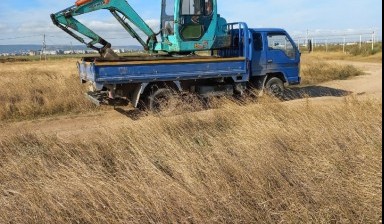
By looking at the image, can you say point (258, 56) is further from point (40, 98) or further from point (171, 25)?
point (40, 98)

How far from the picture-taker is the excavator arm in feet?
38.2

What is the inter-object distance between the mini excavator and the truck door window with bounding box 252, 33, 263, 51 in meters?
0.77

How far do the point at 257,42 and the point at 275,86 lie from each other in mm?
1539

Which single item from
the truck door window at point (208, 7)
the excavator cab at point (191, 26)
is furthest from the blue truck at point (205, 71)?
the truck door window at point (208, 7)

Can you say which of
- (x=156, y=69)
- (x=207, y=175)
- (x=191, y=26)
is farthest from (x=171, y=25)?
(x=207, y=175)

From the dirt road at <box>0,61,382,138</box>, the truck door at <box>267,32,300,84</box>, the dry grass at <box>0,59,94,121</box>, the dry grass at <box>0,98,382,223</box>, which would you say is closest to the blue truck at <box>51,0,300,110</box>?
the truck door at <box>267,32,300,84</box>

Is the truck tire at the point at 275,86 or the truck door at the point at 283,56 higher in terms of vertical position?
the truck door at the point at 283,56

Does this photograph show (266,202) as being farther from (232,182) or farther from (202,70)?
(202,70)

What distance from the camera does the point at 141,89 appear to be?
419 inches

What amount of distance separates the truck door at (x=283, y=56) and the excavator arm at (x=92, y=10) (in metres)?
3.76

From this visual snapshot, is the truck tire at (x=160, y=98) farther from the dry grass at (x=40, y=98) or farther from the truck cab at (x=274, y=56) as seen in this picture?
the truck cab at (x=274, y=56)

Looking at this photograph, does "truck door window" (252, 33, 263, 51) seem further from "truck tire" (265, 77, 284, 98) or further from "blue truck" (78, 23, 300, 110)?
"truck tire" (265, 77, 284, 98)

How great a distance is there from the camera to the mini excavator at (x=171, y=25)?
11750 millimetres

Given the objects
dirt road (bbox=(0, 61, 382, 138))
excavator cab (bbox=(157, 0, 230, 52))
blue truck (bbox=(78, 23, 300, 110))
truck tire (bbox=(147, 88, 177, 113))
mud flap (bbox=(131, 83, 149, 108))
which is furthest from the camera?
excavator cab (bbox=(157, 0, 230, 52))
